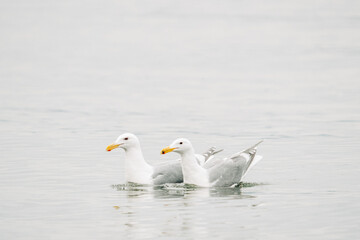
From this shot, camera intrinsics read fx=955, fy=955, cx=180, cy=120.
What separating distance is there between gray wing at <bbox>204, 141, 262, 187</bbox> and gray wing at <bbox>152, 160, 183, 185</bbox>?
0.58 metres

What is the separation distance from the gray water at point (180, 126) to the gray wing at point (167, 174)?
27 cm

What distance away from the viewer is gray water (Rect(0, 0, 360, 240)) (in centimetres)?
1435

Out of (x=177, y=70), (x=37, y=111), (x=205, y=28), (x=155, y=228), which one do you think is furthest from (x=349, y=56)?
(x=155, y=228)

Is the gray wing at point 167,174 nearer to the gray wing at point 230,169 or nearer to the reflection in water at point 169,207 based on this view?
the reflection in water at point 169,207

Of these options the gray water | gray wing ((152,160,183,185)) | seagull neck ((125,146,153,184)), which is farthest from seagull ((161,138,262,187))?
seagull neck ((125,146,153,184))

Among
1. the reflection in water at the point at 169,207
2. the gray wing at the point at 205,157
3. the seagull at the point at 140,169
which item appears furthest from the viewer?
the gray wing at the point at 205,157

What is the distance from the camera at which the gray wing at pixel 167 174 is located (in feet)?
59.0

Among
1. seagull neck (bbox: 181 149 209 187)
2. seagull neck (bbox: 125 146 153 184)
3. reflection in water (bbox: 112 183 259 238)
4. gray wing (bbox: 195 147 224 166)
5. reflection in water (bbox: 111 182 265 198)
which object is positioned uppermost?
gray wing (bbox: 195 147 224 166)

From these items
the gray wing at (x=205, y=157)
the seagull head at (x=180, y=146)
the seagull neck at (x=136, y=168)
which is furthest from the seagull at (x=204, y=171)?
the gray wing at (x=205, y=157)

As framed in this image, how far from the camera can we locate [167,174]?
1814cm

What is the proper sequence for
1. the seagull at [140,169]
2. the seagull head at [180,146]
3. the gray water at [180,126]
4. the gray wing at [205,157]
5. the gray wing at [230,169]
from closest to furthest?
the gray water at [180,126] → the seagull head at [180,146] → the gray wing at [230,169] → the seagull at [140,169] → the gray wing at [205,157]

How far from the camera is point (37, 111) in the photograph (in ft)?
93.1

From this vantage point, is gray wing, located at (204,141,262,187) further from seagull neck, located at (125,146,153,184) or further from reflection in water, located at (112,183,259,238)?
seagull neck, located at (125,146,153,184)

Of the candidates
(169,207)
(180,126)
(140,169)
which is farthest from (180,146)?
(180,126)
